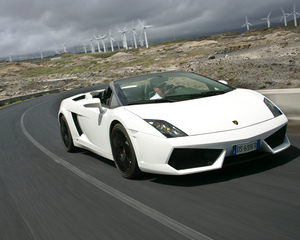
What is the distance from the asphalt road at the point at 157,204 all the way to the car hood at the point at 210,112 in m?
0.61

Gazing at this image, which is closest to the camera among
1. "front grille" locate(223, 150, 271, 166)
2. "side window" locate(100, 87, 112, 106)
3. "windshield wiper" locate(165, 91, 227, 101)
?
"front grille" locate(223, 150, 271, 166)

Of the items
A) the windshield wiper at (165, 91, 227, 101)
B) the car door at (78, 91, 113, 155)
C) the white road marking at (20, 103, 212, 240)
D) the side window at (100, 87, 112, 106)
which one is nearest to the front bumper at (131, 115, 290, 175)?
the white road marking at (20, 103, 212, 240)

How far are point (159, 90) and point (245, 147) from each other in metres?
→ 1.61

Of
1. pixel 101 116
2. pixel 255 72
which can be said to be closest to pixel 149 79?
pixel 101 116

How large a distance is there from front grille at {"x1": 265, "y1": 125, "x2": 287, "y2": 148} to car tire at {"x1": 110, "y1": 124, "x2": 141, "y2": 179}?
1.48 meters

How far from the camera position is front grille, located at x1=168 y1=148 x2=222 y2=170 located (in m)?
3.87

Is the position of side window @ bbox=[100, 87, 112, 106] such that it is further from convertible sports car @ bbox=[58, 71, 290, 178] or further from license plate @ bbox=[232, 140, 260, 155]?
license plate @ bbox=[232, 140, 260, 155]

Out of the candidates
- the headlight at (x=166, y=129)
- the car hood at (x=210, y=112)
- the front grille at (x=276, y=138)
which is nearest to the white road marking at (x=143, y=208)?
the headlight at (x=166, y=129)

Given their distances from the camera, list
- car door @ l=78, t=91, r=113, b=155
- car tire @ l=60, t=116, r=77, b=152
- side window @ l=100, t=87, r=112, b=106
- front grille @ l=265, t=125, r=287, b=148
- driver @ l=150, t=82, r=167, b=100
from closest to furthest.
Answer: front grille @ l=265, t=125, r=287, b=148 < driver @ l=150, t=82, r=167, b=100 < car door @ l=78, t=91, r=113, b=155 < side window @ l=100, t=87, r=112, b=106 < car tire @ l=60, t=116, r=77, b=152

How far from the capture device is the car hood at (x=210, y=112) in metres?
3.97

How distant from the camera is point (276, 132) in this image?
417 centimetres

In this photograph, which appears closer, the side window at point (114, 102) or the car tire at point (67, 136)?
the side window at point (114, 102)

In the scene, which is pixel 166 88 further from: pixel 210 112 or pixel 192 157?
pixel 192 157

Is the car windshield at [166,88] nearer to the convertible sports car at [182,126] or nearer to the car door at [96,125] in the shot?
the convertible sports car at [182,126]
